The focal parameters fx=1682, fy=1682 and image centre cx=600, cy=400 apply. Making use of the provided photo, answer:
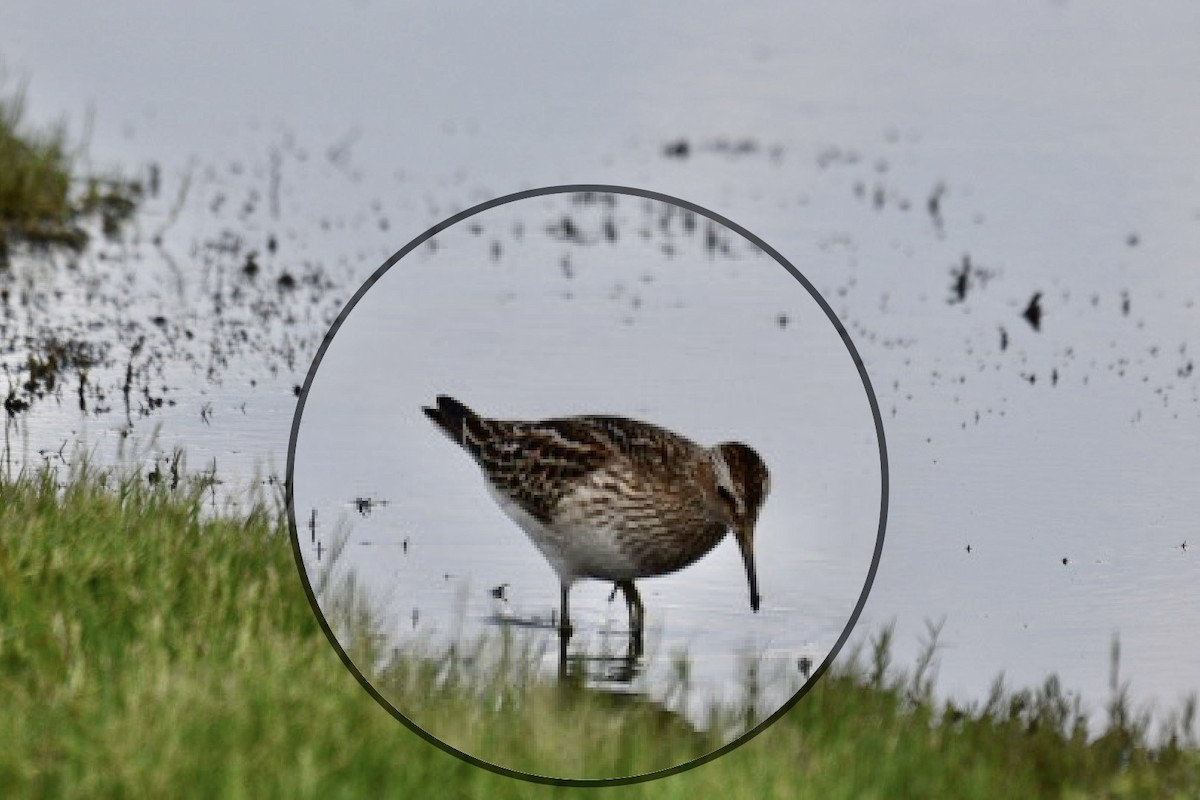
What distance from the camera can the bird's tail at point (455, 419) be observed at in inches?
168

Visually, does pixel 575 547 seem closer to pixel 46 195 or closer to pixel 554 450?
pixel 554 450

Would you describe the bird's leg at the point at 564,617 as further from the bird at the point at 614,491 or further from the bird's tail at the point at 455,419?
the bird's tail at the point at 455,419

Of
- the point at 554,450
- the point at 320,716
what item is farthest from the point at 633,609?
the point at 320,716

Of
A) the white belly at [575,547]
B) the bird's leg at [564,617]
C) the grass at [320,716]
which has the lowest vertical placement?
the grass at [320,716]

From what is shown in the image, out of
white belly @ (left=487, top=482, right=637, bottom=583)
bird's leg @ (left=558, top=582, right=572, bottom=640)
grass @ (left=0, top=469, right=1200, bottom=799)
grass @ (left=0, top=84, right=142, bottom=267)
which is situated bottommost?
grass @ (left=0, top=469, right=1200, bottom=799)

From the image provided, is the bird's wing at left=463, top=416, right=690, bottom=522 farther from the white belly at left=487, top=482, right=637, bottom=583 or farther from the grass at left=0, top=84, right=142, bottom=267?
the grass at left=0, top=84, right=142, bottom=267

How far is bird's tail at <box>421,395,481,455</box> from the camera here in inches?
168

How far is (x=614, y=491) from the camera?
438 centimetres

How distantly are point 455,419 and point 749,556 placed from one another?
0.82 meters

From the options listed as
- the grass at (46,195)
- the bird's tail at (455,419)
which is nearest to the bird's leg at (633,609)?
the bird's tail at (455,419)

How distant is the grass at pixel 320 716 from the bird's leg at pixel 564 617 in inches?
4.8

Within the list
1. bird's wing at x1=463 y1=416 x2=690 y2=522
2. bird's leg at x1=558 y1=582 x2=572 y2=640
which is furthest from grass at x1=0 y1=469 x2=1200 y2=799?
bird's wing at x1=463 y1=416 x2=690 y2=522

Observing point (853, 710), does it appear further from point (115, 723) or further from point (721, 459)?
point (115, 723)

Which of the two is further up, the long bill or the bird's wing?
the bird's wing
